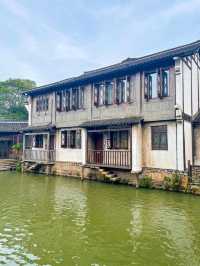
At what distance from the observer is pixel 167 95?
1390 centimetres

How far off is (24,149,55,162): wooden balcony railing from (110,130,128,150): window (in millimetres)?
5790

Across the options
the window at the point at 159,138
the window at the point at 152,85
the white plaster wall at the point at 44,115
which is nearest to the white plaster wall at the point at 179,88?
the window at the point at 152,85

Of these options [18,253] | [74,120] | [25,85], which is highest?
[25,85]

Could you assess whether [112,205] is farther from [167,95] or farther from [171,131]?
[167,95]

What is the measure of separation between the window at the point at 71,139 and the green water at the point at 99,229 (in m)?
6.91

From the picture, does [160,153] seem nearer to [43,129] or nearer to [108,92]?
[108,92]

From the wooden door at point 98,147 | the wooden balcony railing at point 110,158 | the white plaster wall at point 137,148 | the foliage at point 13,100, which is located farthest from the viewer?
the foliage at point 13,100

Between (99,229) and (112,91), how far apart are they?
10806 millimetres

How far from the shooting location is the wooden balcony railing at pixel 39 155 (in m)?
20.4

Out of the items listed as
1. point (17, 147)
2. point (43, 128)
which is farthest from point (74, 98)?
point (17, 147)

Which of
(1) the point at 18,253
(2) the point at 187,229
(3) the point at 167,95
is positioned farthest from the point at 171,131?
(1) the point at 18,253

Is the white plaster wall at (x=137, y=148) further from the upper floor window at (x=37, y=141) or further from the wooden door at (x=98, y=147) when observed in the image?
the upper floor window at (x=37, y=141)

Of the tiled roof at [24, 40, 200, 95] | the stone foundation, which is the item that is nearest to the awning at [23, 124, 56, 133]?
the stone foundation

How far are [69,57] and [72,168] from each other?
38021 millimetres
